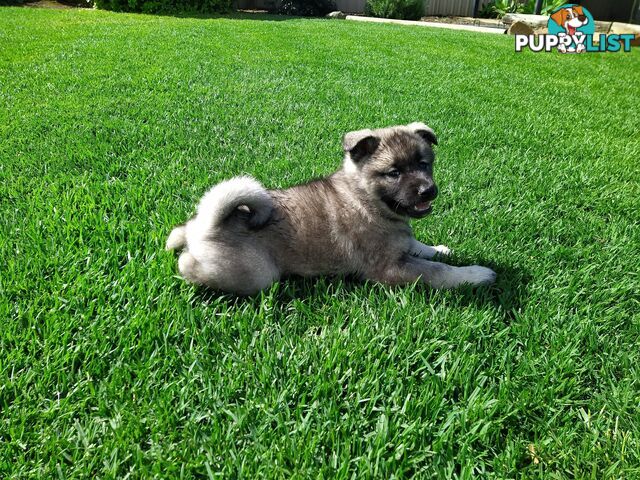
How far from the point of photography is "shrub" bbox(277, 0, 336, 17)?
18.8 metres

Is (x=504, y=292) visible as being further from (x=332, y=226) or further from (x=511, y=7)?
(x=511, y=7)

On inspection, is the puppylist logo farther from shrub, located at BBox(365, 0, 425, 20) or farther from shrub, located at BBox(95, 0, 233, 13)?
shrub, located at BBox(95, 0, 233, 13)

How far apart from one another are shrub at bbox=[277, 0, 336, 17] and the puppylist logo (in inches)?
337

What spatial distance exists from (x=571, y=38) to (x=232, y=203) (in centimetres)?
1530

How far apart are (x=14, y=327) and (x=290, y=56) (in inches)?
317

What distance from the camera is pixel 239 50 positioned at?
30.8ft

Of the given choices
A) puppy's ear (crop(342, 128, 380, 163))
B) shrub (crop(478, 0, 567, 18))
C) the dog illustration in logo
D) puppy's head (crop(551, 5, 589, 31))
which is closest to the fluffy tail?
puppy's ear (crop(342, 128, 380, 163))

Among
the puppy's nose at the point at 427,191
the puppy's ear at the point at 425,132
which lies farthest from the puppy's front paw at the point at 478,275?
the puppy's ear at the point at 425,132

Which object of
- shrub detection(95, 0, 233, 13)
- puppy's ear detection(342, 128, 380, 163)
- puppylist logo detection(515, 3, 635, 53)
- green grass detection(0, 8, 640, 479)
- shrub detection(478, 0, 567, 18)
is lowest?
green grass detection(0, 8, 640, 479)

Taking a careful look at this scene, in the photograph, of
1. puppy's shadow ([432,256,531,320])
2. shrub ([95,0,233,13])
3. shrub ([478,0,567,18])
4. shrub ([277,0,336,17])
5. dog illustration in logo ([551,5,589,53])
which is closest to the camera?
puppy's shadow ([432,256,531,320])

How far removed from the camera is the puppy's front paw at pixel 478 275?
261cm

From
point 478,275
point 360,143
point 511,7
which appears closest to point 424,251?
point 478,275

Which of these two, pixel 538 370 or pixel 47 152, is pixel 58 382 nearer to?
pixel 538 370

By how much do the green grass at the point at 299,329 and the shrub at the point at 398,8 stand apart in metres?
16.1
